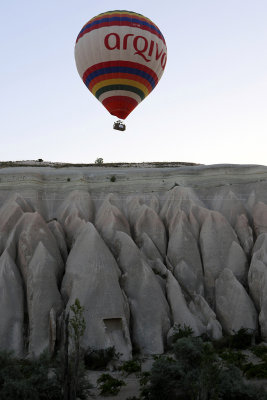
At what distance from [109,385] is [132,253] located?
1012 cm

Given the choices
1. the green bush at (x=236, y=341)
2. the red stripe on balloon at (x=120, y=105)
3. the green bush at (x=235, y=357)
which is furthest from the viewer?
the red stripe on balloon at (x=120, y=105)

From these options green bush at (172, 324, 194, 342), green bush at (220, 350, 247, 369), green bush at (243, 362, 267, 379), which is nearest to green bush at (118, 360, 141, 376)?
green bush at (172, 324, 194, 342)

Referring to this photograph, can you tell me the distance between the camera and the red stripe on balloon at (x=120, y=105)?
34125 mm

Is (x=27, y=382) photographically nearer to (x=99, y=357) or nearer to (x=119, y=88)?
(x=99, y=357)

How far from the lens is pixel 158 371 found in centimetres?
1738

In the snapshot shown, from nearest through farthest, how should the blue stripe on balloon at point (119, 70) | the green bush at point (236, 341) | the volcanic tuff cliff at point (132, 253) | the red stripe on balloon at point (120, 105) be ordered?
the green bush at point (236, 341) → the volcanic tuff cliff at point (132, 253) → the blue stripe on balloon at point (119, 70) → the red stripe on balloon at point (120, 105)

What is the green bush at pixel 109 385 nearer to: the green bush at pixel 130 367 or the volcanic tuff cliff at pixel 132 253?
the green bush at pixel 130 367

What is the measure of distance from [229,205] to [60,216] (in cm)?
1222

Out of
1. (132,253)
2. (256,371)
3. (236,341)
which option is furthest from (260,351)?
(132,253)

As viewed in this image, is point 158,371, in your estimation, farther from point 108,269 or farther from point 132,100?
point 132,100

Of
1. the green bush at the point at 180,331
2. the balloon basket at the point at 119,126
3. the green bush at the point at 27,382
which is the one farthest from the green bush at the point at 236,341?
the balloon basket at the point at 119,126

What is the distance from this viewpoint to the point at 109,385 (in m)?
18.6

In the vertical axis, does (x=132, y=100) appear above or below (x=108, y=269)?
above

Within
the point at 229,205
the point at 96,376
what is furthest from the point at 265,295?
the point at 96,376
